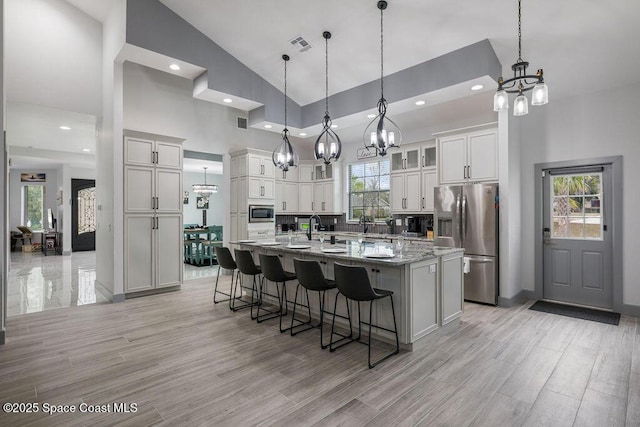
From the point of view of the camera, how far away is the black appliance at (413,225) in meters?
6.40

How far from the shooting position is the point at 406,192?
6.34 metres

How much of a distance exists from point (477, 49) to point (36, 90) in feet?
21.3

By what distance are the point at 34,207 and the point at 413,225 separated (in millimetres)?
13641

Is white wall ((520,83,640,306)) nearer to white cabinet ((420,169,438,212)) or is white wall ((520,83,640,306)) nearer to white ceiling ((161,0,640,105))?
white ceiling ((161,0,640,105))

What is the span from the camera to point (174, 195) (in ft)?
18.7

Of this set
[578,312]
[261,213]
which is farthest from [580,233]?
[261,213]

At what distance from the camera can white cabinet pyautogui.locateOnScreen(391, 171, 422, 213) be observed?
6199 millimetres

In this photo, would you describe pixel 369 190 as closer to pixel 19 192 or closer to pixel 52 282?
pixel 52 282

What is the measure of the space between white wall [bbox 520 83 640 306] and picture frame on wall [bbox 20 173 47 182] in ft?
48.7

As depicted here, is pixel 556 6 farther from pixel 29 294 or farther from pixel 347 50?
pixel 29 294

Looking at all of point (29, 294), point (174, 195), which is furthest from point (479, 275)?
point (29, 294)

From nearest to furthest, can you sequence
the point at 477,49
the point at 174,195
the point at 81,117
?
the point at 477,49 → the point at 174,195 → the point at 81,117

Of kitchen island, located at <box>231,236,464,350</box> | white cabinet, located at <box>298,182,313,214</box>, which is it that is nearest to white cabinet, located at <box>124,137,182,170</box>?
kitchen island, located at <box>231,236,464,350</box>

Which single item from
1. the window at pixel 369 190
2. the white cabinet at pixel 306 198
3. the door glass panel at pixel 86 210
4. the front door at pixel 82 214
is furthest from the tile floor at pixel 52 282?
the window at pixel 369 190
